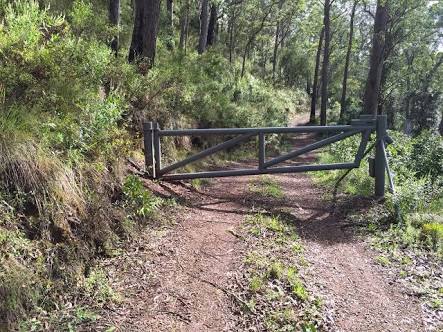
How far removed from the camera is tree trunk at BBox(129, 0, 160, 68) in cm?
916

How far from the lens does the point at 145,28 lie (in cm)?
934

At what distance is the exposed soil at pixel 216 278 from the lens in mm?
3586

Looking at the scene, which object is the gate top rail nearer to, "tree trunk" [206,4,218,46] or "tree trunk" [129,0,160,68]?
"tree trunk" [129,0,160,68]

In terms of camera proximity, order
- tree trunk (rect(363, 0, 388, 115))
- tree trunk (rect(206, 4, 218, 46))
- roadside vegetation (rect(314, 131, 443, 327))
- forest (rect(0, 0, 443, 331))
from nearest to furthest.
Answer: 1. forest (rect(0, 0, 443, 331))
2. roadside vegetation (rect(314, 131, 443, 327))
3. tree trunk (rect(363, 0, 388, 115))
4. tree trunk (rect(206, 4, 218, 46))

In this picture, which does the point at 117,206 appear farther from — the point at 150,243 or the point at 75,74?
the point at 75,74

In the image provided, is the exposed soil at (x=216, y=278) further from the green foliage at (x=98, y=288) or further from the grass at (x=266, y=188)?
the grass at (x=266, y=188)

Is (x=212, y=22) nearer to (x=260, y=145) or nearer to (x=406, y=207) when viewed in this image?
(x=260, y=145)

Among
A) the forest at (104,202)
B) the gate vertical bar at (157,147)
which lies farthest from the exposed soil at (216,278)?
the gate vertical bar at (157,147)

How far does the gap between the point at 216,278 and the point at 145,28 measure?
6967 millimetres

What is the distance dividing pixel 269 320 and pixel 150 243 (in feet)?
6.02

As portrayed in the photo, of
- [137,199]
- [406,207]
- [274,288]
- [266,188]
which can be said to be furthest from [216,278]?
[266,188]

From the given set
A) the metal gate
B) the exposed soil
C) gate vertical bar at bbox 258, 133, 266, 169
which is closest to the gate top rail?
the metal gate

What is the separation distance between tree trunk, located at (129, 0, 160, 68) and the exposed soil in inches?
179

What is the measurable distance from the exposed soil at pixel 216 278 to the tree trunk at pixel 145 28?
455 cm
